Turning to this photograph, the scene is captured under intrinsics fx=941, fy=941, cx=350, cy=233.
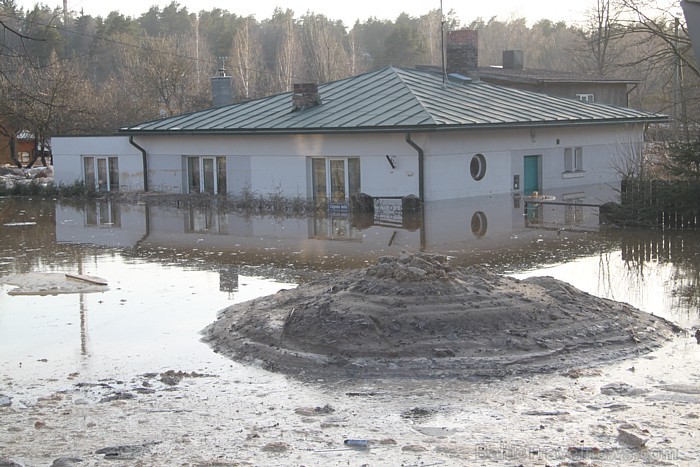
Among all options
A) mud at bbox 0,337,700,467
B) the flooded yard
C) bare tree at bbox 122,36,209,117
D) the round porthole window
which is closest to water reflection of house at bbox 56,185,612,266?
the round porthole window

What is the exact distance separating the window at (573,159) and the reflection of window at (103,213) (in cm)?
1544

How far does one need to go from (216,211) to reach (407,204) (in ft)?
20.9

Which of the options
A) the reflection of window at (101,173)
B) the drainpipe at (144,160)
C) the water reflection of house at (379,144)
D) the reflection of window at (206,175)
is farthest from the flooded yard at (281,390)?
the reflection of window at (101,173)

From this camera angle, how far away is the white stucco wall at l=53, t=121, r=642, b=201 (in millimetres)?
27719

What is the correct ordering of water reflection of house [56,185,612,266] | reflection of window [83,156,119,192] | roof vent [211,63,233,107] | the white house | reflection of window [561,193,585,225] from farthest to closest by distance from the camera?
roof vent [211,63,233,107], reflection of window [83,156,119,192], the white house, reflection of window [561,193,585,225], water reflection of house [56,185,612,266]

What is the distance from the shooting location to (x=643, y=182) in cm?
2184

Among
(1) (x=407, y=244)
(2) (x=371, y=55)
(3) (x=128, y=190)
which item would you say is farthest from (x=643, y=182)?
(2) (x=371, y=55)

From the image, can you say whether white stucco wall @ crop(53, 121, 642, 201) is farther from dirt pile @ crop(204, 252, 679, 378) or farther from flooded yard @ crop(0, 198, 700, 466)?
dirt pile @ crop(204, 252, 679, 378)

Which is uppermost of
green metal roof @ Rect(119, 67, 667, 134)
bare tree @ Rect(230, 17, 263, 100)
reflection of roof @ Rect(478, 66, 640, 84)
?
bare tree @ Rect(230, 17, 263, 100)

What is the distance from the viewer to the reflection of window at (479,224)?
21.7 metres

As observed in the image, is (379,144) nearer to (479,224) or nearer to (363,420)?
(479,224)

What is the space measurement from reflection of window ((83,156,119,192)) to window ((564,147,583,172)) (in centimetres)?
1664

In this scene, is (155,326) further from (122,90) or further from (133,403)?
(122,90)

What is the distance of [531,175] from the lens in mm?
31594
